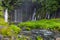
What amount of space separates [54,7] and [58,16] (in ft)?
7.39

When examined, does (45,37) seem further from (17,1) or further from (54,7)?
(17,1)

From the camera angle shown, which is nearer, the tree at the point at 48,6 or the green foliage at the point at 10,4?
the green foliage at the point at 10,4

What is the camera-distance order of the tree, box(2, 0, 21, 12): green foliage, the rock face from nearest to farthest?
the rock face
box(2, 0, 21, 12): green foliage
the tree

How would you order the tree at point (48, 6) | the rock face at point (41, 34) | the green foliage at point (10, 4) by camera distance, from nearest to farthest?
the rock face at point (41, 34)
the green foliage at point (10, 4)
the tree at point (48, 6)

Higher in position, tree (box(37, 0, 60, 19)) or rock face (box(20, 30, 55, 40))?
tree (box(37, 0, 60, 19))

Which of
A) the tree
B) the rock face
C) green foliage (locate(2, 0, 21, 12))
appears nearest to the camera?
the rock face

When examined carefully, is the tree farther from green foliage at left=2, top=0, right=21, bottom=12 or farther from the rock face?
the rock face

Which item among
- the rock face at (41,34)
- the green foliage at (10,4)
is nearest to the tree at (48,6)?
the green foliage at (10,4)

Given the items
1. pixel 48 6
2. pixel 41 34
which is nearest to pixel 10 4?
pixel 48 6

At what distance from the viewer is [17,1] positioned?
2083 cm

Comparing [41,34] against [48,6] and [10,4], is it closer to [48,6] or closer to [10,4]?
[48,6]

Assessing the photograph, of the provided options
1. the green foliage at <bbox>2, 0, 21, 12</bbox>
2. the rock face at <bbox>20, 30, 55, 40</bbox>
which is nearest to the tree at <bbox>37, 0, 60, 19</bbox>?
the green foliage at <bbox>2, 0, 21, 12</bbox>

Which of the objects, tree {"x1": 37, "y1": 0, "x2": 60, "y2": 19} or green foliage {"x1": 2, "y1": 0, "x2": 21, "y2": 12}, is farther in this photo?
tree {"x1": 37, "y1": 0, "x2": 60, "y2": 19}

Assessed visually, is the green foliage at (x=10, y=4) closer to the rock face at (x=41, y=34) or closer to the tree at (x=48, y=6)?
the tree at (x=48, y=6)
